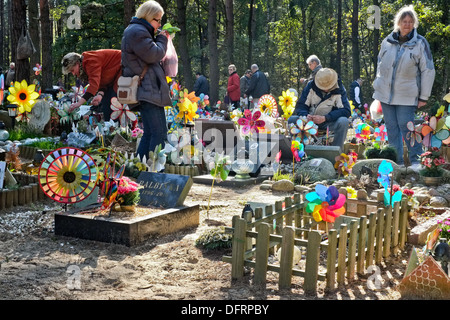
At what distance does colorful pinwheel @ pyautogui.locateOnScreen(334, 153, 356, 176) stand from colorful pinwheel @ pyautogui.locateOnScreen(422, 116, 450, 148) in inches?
34.9

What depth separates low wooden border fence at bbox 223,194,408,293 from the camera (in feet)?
10.8

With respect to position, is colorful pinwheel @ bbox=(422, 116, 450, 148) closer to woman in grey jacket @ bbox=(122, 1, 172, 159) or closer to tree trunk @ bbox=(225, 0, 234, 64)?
woman in grey jacket @ bbox=(122, 1, 172, 159)

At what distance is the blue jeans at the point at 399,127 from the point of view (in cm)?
756

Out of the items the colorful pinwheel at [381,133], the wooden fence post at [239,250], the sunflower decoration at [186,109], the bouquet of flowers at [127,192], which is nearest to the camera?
the wooden fence post at [239,250]

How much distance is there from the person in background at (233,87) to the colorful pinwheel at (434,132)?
10.1m

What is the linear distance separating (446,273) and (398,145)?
487cm

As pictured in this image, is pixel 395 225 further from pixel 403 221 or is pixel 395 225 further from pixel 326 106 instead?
pixel 326 106

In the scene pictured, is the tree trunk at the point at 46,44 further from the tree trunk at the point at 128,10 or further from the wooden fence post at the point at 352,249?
the wooden fence post at the point at 352,249

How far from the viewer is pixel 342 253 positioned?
134 inches

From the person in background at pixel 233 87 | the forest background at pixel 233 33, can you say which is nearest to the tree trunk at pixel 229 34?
the forest background at pixel 233 33

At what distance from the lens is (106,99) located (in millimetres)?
7988

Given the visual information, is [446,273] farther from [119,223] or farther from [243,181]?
[243,181]

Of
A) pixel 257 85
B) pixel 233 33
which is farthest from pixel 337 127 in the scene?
pixel 233 33

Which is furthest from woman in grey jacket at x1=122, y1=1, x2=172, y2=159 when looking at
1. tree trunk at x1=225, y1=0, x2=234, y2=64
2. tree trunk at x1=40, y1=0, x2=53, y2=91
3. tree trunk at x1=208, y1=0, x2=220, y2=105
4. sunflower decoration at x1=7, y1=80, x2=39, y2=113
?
tree trunk at x1=225, y1=0, x2=234, y2=64
